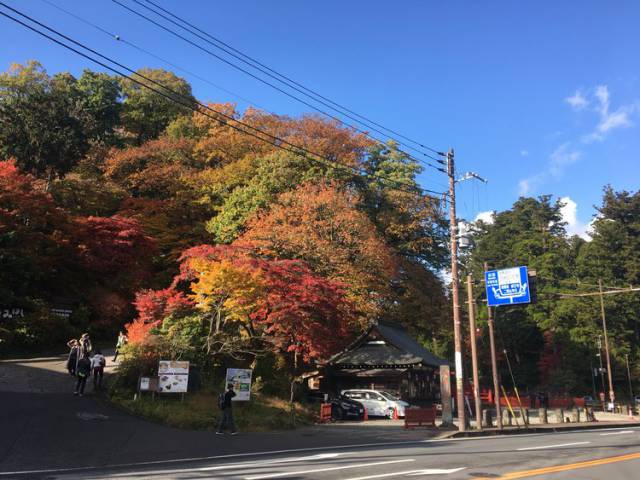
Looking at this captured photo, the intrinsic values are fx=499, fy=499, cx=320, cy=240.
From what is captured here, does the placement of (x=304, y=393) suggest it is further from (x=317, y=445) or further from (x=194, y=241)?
(x=194, y=241)

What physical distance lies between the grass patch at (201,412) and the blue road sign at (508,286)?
35.1 ft

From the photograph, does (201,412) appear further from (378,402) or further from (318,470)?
(378,402)

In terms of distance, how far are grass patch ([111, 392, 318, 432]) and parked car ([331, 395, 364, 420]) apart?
5.40 metres

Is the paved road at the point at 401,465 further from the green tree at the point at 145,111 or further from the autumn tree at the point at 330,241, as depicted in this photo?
the green tree at the point at 145,111

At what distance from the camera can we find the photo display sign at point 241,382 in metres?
19.2

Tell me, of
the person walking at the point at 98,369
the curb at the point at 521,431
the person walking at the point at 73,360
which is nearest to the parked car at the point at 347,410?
the curb at the point at 521,431

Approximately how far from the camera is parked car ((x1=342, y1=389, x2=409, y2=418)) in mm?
27656

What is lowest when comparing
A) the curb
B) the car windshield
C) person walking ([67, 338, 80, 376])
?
the curb

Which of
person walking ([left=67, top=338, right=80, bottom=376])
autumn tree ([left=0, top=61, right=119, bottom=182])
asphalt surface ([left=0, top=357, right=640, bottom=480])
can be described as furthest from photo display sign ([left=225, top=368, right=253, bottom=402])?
autumn tree ([left=0, top=61, right=119, bottom=182])

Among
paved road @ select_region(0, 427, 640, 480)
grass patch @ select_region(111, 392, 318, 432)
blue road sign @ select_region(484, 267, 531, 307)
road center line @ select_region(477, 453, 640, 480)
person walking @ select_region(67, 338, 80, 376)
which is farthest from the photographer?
blue road sign @ select_region(484, 267, 531, 307)

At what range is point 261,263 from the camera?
2183 centimetres

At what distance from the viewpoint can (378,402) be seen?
28297mm

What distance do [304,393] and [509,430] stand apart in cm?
1097

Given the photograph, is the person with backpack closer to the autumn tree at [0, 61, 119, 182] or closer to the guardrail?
the guardrail
